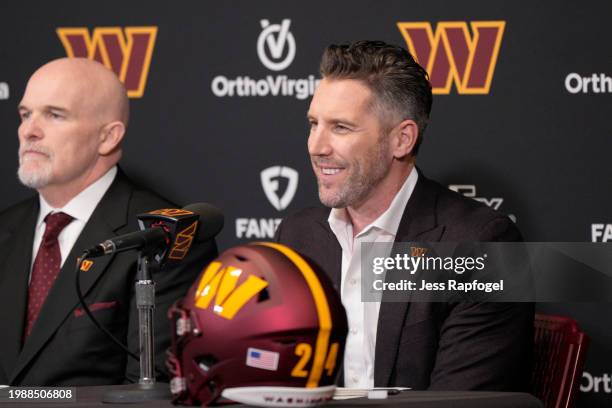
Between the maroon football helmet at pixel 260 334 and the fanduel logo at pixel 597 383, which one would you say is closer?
the maroon football helmet at pixel 260 334

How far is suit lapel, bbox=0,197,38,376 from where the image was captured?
3.25m

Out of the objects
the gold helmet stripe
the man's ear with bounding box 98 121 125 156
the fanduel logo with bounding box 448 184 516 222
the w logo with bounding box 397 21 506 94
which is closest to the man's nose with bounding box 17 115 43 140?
the man's ear with bounding box 98 121 125 156

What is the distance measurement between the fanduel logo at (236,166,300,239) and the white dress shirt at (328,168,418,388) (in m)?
0.71

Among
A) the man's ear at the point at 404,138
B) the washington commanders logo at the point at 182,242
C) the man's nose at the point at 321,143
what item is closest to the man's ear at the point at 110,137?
the man's nose at the point at 321,143

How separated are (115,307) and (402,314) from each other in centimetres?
96

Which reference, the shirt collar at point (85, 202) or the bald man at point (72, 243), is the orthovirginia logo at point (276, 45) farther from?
the shirt collar at point (85, 202)

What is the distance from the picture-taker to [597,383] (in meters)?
3.57

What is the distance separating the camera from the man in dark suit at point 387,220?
111 inches

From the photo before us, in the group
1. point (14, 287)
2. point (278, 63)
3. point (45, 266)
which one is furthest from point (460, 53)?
point (14, 287)

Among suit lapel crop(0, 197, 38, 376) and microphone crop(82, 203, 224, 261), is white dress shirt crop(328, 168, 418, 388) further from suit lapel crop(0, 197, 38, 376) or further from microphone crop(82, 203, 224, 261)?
suit lapel crop(0, 197, 38, 376)

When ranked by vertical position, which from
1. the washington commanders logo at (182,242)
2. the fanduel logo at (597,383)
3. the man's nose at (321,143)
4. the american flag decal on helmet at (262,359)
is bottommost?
the fanduel logo at (597,383)

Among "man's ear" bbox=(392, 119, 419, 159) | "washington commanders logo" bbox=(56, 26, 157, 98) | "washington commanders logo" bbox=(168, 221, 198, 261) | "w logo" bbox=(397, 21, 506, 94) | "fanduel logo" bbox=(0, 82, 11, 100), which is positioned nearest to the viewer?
"washington commanders logo" bbox=(168, 221, 198, 261)

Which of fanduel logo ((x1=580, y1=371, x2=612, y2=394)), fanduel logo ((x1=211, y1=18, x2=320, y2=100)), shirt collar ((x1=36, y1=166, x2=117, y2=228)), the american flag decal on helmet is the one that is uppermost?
fanduel logo ((x1=211, y1=18, x2=320, y2=100))

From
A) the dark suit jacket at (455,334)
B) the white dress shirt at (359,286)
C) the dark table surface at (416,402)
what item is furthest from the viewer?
the white dress shirt at (359,286)
